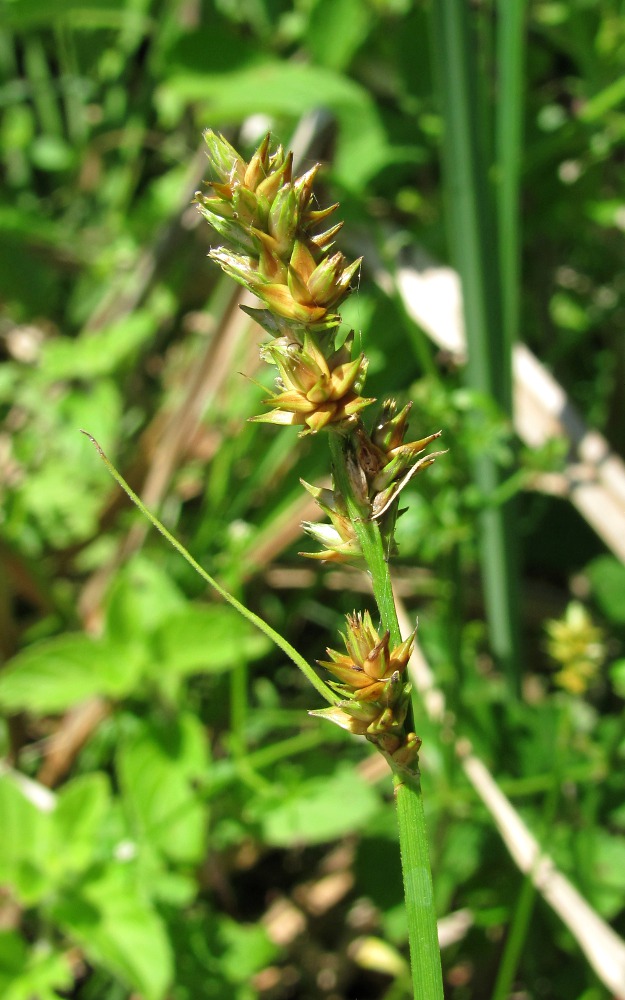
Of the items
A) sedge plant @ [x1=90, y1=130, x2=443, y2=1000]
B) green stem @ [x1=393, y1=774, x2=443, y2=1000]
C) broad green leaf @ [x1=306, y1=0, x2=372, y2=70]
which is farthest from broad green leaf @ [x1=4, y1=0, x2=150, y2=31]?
green stem @ [x1=393, y1=774, x2=443, y2=1000]

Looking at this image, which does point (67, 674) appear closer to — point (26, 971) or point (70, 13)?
point (26, 971)

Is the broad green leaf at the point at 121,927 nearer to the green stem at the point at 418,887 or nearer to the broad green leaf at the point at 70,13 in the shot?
the green stem at the point at 418,887

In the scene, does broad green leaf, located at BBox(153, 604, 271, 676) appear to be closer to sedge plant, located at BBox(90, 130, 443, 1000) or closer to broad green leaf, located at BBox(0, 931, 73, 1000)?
broad green leaf, located at BBox(0, 931, 73, 1000)

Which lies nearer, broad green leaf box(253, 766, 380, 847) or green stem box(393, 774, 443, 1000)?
green stem box(393, 774, 443, 1000)

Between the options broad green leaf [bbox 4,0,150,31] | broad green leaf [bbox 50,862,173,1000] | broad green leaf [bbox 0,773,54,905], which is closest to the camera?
broad green leaf [bbox 50,862,173,1000]

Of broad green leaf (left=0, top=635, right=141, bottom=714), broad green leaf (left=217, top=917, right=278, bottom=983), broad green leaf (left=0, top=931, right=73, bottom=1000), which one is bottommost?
broad green leaf (left=217, top=917, right=278, bottom=983)

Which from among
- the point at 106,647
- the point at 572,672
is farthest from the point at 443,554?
the point at 106,647

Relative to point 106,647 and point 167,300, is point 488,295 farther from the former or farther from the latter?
point 167,300
